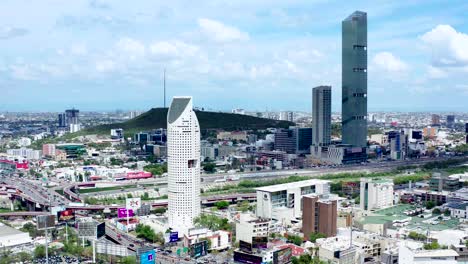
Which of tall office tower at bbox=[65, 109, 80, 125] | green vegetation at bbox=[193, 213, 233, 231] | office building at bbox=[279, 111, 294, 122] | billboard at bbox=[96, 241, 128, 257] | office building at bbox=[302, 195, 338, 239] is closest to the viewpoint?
billboard at bbox=[96, 241, 128, 257]

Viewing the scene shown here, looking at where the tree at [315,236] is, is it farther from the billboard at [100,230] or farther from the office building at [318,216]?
the billboard at [100,230]

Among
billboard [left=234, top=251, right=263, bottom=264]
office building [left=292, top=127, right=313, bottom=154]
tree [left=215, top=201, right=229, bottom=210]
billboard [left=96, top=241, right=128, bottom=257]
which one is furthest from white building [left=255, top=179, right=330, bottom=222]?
office building [left=292, top=127, right=313, bottom=154]

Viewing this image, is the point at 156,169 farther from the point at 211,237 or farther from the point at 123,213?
the point at 211,237

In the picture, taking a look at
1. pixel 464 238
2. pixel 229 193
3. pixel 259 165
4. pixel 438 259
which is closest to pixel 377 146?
pixel 259 165

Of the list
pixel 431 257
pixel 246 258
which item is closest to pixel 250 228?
pixel 246 258

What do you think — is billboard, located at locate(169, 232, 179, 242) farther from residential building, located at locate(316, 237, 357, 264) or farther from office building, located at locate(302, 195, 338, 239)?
residential building, located at locate(316, 237, 357, 264)

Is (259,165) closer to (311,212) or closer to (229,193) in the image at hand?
(229,193)

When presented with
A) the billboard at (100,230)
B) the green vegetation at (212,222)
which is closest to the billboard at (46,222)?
the billboard at (100,230)
